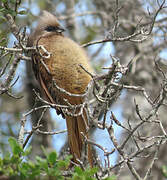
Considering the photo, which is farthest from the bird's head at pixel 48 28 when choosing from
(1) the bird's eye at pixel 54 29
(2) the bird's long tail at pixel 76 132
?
(2) the bird's long tail at pixel 76 132

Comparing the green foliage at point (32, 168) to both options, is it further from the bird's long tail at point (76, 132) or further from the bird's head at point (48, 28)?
the bird's head at point (48, 28)

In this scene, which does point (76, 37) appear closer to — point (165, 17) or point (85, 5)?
point (85, 5)

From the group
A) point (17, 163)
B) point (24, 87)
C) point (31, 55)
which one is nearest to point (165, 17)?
point (31, 55)

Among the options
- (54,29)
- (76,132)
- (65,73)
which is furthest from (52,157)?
(54,29)

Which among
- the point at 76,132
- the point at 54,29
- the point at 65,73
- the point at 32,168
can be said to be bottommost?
the point at 32,168

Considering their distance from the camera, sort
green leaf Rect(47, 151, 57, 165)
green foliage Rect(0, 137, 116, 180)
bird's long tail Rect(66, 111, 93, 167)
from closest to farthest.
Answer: green foliage Rect(0, 137, 116, 180), green leaf Rect(47, 151, 57, 165), bird's long tail Rect(66, 111, 93, 167)

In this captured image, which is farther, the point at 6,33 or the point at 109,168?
the point at 6,33

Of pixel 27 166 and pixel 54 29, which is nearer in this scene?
pixel 27 166

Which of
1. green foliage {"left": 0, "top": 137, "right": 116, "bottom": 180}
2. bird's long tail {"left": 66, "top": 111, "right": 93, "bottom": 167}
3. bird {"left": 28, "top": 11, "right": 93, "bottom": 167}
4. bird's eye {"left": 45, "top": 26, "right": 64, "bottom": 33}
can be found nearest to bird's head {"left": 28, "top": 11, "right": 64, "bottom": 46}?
bird's eye {"left": 45, "top": 26, "right": 64, "bottom": 33}

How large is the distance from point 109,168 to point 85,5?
5608mm

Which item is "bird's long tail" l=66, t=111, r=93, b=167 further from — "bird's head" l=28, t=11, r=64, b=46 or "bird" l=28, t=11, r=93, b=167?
"bird's head" l=28, t=11, r=64, b=46

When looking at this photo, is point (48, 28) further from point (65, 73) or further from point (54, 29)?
point (65, 73)

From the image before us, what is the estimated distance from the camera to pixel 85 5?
8312 millimetres

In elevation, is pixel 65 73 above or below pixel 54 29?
below
